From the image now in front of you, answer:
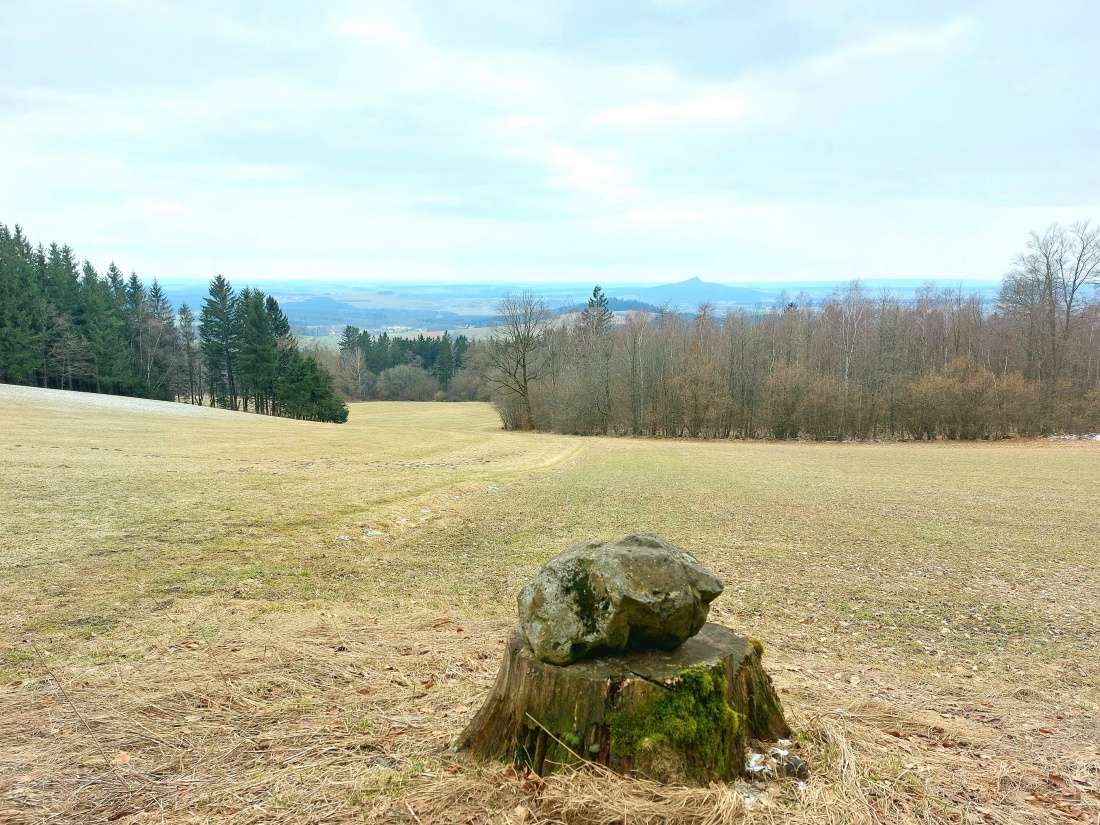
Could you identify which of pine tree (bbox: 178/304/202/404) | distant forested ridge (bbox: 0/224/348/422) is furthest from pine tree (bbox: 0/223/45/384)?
pine tree (bbox: 178/304/202/404)

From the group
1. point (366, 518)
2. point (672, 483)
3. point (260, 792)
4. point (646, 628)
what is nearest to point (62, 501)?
point (366, 518)

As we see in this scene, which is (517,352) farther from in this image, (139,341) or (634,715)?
(634,715)

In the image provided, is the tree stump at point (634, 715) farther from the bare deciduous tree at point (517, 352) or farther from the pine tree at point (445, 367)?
the pine tree at point (445, 367)

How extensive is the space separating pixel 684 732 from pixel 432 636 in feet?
12.9

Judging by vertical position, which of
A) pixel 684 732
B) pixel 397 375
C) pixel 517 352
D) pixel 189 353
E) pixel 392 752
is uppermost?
pixel 189 353

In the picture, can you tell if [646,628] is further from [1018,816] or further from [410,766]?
[1018,816]

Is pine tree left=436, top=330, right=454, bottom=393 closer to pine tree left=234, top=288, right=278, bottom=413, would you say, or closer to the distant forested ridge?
the distant forested ridge

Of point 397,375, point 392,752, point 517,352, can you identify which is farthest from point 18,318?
point 392,752

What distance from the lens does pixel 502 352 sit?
57.3 m

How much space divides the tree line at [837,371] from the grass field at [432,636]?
3076cm

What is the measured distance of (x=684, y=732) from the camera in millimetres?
3344

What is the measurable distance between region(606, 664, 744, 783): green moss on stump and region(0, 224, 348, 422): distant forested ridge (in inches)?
2449

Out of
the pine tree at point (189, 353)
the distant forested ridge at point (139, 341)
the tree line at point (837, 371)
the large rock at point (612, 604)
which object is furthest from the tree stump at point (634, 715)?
the pine tree at point (189, 353)

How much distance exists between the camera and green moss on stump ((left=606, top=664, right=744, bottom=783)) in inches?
131
